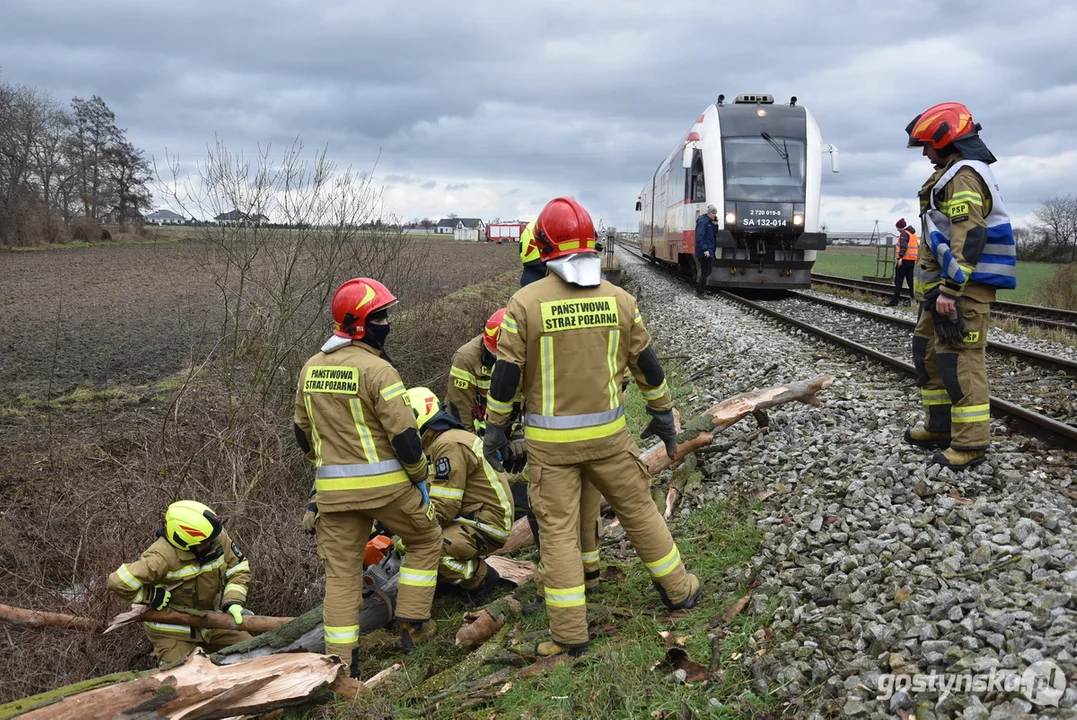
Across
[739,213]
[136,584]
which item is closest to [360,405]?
[136,584]

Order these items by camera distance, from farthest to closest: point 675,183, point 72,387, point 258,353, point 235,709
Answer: point 675,183 → point 72,387 → point 258,353 → point 235,709

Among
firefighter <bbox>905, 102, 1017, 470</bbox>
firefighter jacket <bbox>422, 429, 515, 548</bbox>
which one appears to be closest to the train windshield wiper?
firefighter <bbox>905, 102, 1017, 470</bbox>

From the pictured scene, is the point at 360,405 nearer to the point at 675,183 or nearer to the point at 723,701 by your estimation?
the point at 723,701

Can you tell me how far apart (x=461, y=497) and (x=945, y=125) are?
3685mm

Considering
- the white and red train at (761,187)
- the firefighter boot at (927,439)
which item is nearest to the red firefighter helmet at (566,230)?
the firefighter boot at (927,439)

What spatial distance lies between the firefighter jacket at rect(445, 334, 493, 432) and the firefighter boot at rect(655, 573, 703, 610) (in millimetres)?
2208

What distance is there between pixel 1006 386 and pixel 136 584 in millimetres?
7192

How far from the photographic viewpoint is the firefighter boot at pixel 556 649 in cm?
363

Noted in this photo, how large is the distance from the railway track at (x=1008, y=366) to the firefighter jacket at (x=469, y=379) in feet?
12.7

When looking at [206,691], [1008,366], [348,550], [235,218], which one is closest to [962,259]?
[348,550]

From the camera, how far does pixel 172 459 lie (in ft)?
21.9

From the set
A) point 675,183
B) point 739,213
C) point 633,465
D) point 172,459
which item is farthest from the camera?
point 675,183

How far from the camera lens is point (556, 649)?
12.0 ft

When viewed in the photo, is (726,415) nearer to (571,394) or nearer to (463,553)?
(463,553)
